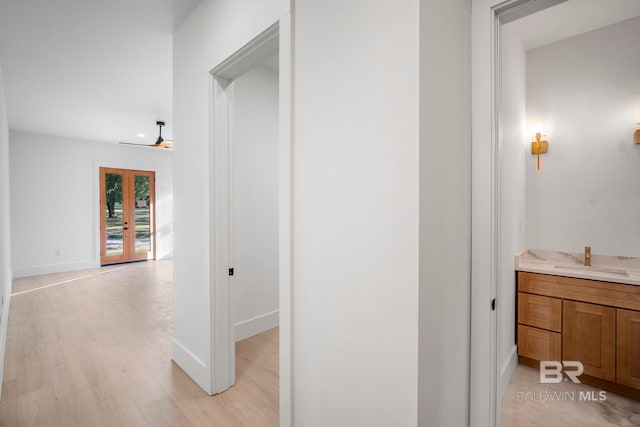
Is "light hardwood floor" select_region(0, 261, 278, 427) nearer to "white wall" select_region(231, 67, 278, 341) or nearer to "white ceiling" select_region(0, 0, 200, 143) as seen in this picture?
"white wall" select_region(231, 67, 278, 341)

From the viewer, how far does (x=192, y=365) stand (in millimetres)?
2248

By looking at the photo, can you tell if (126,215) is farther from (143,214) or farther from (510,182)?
(510,182)

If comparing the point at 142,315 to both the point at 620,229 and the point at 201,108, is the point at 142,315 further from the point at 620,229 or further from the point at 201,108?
the point at 620,229

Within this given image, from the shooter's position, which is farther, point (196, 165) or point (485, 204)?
point (196, 165)

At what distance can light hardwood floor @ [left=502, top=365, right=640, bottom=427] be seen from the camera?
179 cm

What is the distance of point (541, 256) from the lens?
2678mm

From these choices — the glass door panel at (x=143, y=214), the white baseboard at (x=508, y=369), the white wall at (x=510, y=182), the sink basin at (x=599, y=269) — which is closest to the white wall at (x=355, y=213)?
the white wall at (x=510, y=182)

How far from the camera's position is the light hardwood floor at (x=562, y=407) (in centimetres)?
179

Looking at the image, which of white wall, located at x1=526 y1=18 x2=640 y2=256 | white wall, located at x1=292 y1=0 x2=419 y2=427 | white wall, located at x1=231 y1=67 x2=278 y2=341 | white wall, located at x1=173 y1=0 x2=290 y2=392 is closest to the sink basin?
white wall, located at x1=526 y1=18 x2=640 y2=256

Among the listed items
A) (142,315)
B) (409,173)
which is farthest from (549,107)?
(142,315)

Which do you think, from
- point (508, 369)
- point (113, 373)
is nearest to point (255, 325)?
point (113, 373)

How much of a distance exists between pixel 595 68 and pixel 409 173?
2699mm

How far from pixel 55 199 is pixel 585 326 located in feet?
27.4

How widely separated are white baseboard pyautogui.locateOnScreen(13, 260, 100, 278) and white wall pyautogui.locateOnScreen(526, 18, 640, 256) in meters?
7.96
